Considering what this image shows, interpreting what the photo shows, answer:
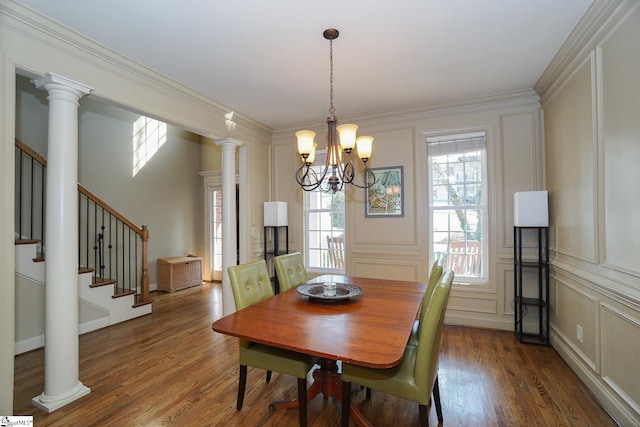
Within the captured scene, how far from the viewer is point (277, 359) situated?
6.20 ft

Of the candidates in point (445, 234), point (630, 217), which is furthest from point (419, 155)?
point (630, 217)

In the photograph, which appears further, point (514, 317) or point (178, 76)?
point (514, 317)

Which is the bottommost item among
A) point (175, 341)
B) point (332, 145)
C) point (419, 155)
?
point (175, 341)

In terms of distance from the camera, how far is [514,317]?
11.1ft

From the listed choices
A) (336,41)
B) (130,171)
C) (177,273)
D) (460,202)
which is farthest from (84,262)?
(460,202)

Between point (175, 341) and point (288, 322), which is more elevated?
point (288, 322)

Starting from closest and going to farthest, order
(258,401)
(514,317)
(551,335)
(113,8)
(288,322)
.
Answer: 1. (288,322)
2. (113,8)
3. (258,401)
4. (551,335)
5. (514,317)

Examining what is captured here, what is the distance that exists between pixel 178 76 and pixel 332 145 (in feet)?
5.80

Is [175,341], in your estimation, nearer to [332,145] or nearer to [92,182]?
[332,145]

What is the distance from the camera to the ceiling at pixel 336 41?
77.4 inches

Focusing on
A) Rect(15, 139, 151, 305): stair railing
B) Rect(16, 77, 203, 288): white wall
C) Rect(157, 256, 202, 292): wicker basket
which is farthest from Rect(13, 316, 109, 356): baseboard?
Rect(16, 77, 203, 288): white wall

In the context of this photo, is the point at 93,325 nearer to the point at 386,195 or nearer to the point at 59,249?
the point at 59,249

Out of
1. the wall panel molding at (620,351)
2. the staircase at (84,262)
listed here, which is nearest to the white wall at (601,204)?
the wall panel molding at (620,351)

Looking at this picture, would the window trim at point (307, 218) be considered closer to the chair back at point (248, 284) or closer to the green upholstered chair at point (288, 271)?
the green upholstered chair at point (288, 271)
